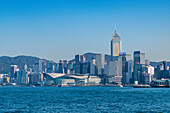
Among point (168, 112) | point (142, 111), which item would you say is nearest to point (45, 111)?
point (142, 111)

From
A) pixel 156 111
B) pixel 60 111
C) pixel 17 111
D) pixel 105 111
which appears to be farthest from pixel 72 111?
pixel 156 111

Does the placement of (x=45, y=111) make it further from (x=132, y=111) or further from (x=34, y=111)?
(x=132, y=111)

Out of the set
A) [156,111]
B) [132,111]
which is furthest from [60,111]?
[156,111]

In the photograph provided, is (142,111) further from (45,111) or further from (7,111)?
(7,111)

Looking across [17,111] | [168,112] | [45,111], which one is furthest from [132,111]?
[17,111]

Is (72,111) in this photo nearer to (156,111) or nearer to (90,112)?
(90,112)

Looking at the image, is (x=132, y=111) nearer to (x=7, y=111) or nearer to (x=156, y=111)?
(x=156, y=111)
